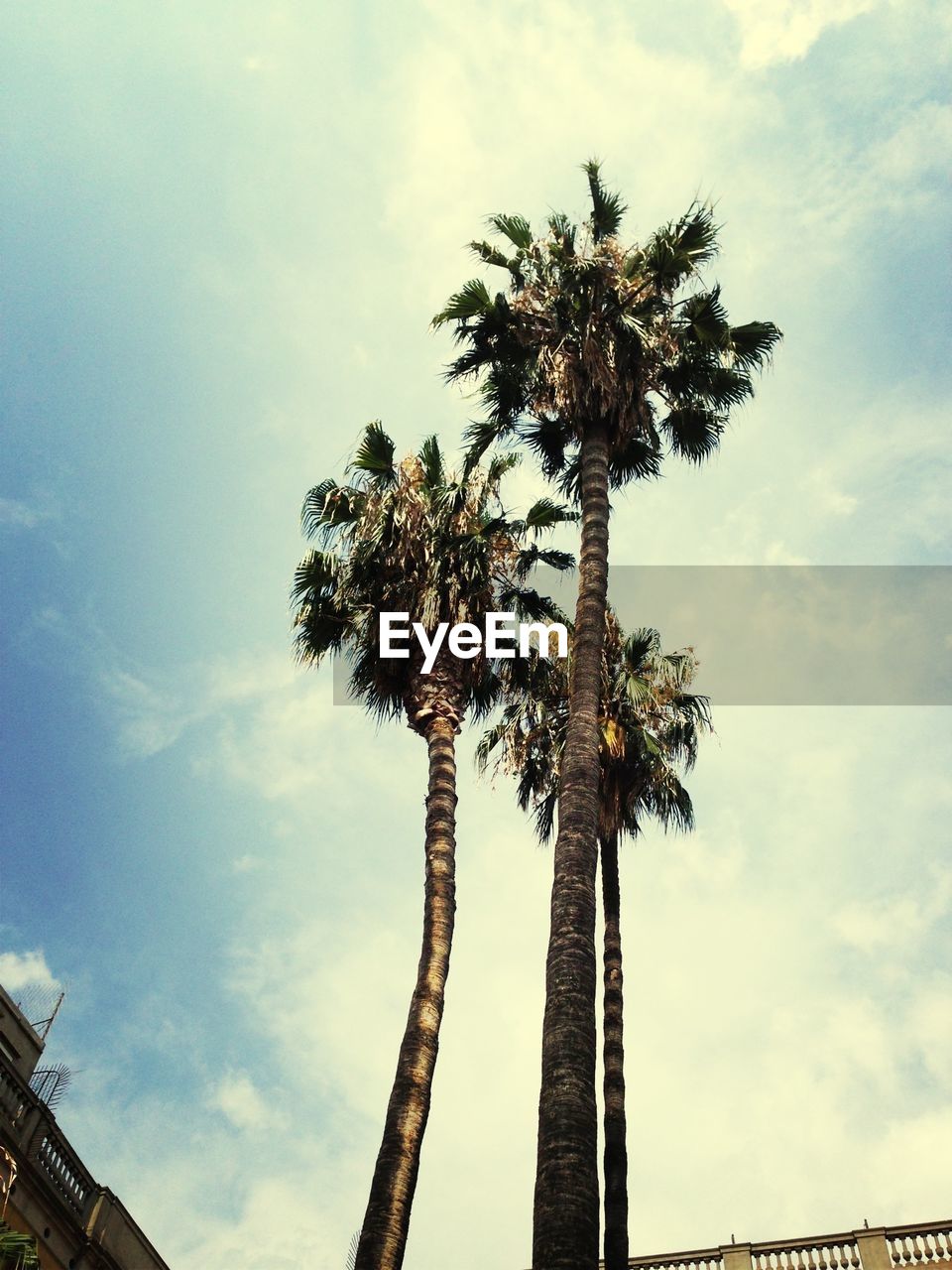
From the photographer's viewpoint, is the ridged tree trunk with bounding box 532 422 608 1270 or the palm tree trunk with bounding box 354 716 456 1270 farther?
the palm tree trunk with bounding box 354 716 456 1270

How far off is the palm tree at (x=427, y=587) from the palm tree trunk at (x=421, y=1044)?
0.03m

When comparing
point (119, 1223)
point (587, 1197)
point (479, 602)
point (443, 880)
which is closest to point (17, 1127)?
point (119, 1223)

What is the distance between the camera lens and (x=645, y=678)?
20328 millimetres

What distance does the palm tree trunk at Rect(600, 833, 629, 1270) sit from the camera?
15.4 m

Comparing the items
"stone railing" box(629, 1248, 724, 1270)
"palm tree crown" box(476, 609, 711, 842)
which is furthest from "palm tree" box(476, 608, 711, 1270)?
"stone railing" box(629, 1248, 724, 1270)

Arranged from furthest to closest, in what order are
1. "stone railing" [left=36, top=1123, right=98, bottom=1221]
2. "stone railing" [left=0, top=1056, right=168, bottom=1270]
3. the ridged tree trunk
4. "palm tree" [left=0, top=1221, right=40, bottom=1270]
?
"stone railing" [left=36, top=1123, right=98, bottom=1221] → "stone railing" [left=0, top=1056, right=168, bottom=1270] → "palm tree" [left=0, top=1221, right=40, bottom=1270] → the ridged tree trunk

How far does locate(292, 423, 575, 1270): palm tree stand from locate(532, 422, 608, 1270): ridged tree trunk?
394 cm

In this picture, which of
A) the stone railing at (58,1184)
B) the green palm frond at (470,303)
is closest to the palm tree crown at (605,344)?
the green palm frond at (470,303)

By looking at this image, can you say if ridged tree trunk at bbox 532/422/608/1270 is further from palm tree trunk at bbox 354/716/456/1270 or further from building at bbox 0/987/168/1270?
building at bbox 0/987/168/1270

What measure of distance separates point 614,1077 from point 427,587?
841 cm

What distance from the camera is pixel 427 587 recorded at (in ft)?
57.2

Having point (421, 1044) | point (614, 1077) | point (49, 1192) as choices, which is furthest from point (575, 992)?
point (49, 1192)

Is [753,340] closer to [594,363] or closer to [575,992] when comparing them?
[594,363]

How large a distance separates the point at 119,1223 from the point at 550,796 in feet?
35.1
